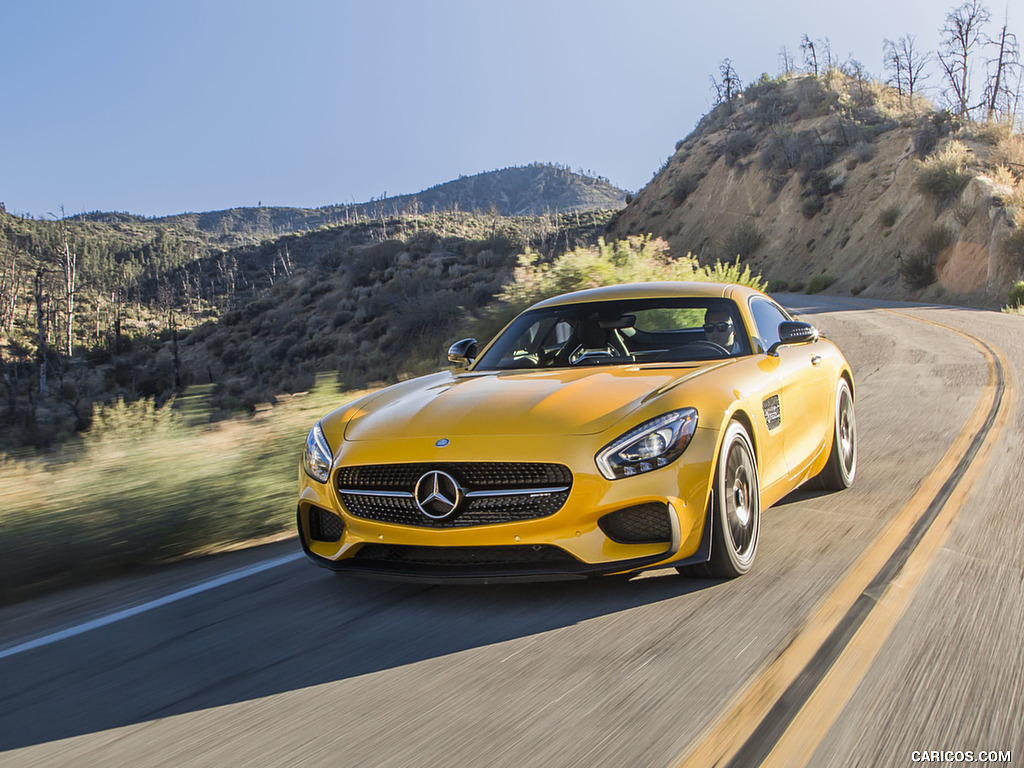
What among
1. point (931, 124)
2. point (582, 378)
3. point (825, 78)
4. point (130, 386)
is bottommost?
point (130, 386)

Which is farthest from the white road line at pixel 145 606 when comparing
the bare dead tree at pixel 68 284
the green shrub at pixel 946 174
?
the bare dead tree at pixel 68 284

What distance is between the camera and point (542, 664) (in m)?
3.27

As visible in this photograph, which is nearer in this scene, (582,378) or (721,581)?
(721,581)

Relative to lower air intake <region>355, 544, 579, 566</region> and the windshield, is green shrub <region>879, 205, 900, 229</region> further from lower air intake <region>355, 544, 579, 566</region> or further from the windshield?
lower air intake <region>355, 544, 579, 566</region>

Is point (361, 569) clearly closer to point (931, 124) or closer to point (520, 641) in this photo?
point (520, 641)

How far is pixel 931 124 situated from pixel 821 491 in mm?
46530

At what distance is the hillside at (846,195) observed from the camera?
35.7 metres

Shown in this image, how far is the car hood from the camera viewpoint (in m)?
3.96

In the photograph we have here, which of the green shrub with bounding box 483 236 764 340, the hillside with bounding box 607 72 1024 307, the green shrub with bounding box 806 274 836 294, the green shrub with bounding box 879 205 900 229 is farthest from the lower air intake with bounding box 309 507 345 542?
the green shrub with bounding box 879 205 900 229

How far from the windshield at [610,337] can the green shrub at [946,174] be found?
125ft

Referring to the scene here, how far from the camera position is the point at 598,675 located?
315 cm

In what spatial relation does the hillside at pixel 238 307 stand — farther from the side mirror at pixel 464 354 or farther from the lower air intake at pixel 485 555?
the lower air intake at pixel 485 555

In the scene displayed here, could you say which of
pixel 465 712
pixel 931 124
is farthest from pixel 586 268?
pixel 931 124

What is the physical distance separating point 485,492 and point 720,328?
7.13 feet
